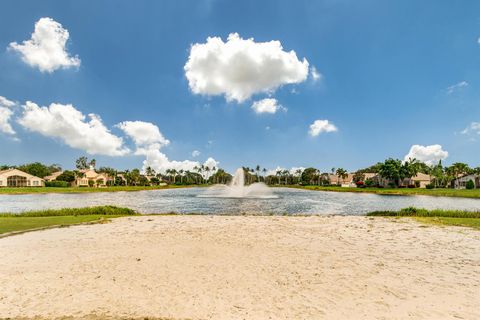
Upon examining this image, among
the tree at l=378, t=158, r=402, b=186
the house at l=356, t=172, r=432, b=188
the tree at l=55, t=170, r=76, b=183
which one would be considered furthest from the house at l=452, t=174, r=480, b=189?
the tree at l=55, t=170, r=76, b=183

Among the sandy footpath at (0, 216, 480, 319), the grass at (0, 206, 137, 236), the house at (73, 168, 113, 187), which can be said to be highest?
the house at (73, 168, 113, 187)

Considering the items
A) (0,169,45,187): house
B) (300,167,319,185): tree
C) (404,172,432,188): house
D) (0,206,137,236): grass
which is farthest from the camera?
(300,167,319,185): tree

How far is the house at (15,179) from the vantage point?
115887mm

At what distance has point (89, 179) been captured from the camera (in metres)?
135

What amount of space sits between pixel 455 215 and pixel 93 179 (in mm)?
141808

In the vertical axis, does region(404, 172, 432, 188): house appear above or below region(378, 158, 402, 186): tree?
below

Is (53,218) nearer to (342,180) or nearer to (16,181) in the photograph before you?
(16,181)

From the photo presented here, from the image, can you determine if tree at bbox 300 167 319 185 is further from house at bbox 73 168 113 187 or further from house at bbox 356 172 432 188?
house at bbox 73 168 113 187

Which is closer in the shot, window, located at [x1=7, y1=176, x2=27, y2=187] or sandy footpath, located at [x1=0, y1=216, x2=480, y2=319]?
sandy footpath, located at [x1=0, y1=216, x2=480, y2=319]

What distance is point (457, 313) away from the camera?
6840 millimetres

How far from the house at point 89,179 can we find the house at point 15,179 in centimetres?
1368

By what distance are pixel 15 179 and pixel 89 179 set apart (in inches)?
1062

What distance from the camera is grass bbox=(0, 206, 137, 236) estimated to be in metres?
18.3

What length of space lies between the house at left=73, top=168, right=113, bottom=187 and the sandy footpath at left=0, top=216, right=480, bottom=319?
130412mm
